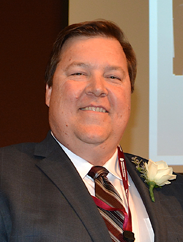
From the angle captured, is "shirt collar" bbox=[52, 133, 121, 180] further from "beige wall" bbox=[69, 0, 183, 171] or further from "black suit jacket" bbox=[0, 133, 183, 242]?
"beige wall" bbox=[69, 0, 183, 171]

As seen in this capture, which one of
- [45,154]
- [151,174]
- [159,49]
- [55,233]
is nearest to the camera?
[55,233]

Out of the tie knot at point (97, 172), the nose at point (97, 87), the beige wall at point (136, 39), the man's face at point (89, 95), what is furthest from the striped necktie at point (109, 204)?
the beige wall at point (136, 39)

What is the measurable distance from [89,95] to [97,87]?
7cm

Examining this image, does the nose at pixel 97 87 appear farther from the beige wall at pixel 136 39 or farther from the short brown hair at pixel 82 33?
the beige wall at pixel 136 39

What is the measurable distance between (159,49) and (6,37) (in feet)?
4.46

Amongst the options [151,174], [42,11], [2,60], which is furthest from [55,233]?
[42,11]

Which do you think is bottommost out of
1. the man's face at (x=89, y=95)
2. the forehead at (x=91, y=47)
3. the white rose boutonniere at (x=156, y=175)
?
the white rose boutonniere at (x=156, y=175)

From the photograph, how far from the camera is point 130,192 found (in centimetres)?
171

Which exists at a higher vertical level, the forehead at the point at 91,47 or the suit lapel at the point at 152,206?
the forehead at the point at 91,47

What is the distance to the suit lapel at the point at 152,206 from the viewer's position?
1.48 meters

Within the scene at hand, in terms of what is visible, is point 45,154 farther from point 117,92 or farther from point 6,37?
point 6,37

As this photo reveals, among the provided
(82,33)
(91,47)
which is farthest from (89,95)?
(82,33)

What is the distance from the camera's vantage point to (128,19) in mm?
2746

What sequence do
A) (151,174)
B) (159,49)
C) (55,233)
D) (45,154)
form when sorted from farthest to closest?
(159,49) → (151,174) → (45,154) → (55,233)
